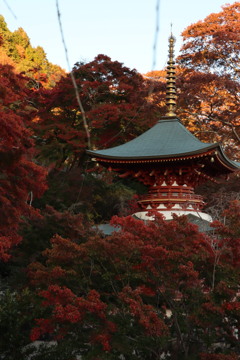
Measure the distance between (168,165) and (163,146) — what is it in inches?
20.2

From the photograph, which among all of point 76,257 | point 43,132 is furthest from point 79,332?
point 43,132

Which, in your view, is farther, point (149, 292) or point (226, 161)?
point (226, 161)

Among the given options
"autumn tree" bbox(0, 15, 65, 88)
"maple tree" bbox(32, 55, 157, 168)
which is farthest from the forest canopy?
"autumn tree" bbox(0, 15, 65, 88)

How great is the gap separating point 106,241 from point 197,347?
1.90 meters

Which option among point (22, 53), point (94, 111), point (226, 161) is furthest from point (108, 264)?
point (22, 53)

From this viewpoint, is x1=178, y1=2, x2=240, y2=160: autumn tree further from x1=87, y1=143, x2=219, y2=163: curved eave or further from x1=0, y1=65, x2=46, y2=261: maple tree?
x1=0, y1=65, x2=46, y2=261: maple tree

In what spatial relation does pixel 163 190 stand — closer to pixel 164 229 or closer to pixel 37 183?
pixel 37 183

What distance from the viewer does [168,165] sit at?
11.7 meters

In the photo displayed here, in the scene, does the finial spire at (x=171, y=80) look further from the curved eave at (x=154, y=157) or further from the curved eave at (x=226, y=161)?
the curved eave at (x=154, y=157)

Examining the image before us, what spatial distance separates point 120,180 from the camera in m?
17.5

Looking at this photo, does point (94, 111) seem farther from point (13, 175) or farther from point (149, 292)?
point (149, 292)

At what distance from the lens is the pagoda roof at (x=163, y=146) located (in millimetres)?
10992

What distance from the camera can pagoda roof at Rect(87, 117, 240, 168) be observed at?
1099cm

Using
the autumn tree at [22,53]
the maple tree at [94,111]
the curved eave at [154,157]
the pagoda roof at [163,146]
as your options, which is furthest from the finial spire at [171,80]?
the autumn tree at [22,53]
